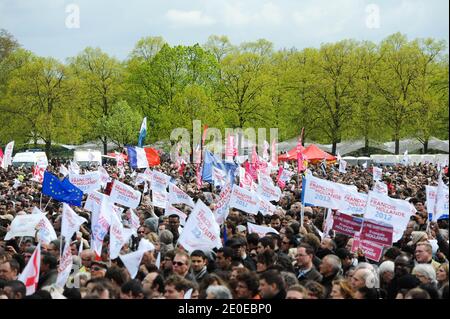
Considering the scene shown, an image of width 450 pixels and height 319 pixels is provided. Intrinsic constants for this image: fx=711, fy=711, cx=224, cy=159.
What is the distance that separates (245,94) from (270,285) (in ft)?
192

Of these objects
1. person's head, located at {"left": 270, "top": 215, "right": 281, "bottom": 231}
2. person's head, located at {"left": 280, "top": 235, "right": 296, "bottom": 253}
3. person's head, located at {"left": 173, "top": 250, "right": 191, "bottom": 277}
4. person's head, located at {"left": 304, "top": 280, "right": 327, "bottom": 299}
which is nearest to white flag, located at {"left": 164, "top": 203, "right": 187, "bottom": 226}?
person's head, located at {"left": 270, "top": 215, "right": 281, "bottom": 231}

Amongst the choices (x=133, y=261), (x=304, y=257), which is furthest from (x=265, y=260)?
(x=133, y=261)

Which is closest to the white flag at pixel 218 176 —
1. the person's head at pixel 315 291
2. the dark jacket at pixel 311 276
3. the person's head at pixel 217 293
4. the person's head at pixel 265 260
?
the person's head at pixel 265 260

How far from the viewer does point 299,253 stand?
8.99m

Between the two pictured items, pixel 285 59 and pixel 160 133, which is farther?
pixel 285 59

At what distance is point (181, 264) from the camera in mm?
8555

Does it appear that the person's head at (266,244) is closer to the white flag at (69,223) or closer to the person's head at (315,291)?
the person's head at (315,291)

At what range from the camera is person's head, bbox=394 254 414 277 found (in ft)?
28.3

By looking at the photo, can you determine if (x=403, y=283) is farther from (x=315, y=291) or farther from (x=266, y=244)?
(x=266, y=244)

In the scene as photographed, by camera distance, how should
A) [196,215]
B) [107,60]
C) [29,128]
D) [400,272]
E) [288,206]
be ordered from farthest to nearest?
[107,60] → [29,128] → [288,206] → [196,215] → [400,272]

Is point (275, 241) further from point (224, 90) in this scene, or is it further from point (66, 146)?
point (66, 146)

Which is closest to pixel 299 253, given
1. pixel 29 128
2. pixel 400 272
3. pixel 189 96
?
pixel 400 272

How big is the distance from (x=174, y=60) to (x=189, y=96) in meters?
7.30

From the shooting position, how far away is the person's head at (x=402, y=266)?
8641 millimetres
